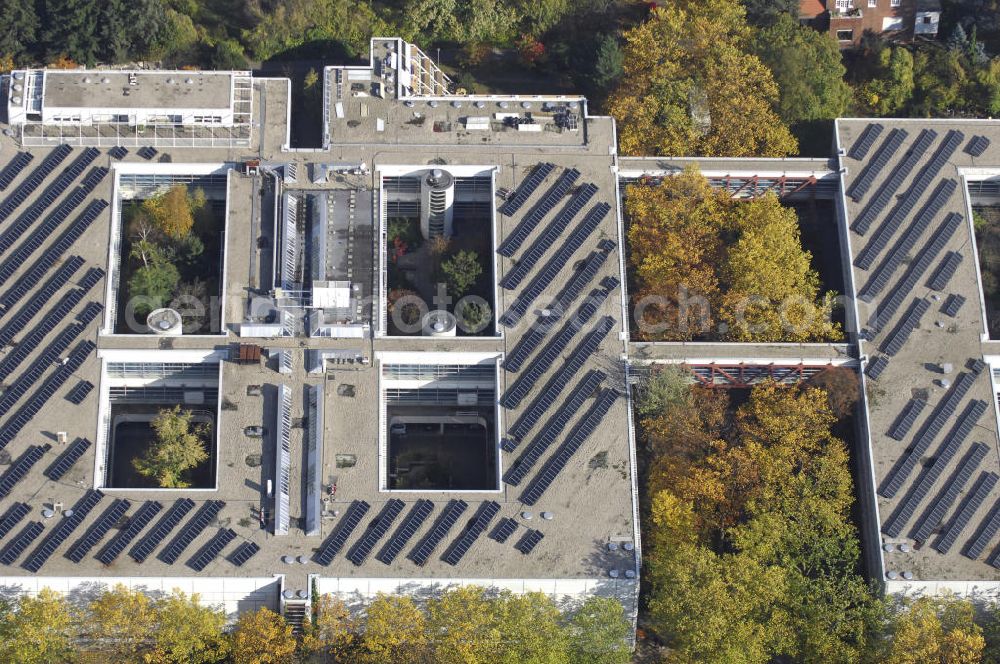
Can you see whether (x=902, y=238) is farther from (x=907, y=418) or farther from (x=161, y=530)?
(x=161, y=530)

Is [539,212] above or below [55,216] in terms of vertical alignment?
below

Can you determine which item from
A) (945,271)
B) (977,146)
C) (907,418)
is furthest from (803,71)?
(907,418)

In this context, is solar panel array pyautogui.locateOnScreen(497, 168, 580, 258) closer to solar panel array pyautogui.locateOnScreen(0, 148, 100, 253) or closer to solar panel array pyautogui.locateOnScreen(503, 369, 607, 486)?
solar panel array pyautogui.locateOnScreen(503, 369, 607, 486)

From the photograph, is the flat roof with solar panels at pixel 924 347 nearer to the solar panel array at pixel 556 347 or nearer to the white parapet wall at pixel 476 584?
the white parapet wall at pixel 476 584

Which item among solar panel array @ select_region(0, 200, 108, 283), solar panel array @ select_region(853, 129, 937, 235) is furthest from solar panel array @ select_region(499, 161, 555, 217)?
solar panel array @ select_region(0, 200, 108, 283)

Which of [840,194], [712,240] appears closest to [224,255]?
[712,240]

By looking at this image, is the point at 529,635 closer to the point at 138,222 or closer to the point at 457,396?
the point at 457,396

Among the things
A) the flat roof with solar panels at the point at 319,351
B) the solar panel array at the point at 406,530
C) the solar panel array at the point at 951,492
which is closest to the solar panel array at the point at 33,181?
the flat roof with solar panels at the point at 319,351
